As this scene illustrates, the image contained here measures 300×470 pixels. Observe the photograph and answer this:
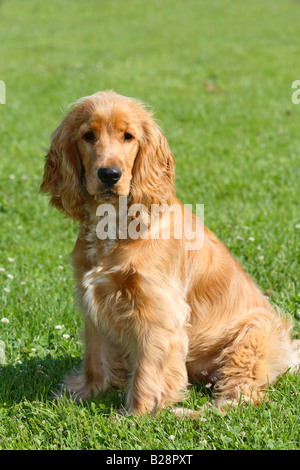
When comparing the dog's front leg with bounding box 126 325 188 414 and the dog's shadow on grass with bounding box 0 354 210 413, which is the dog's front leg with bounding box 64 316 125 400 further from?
the dog's front leg with bounding box 126 325 188 414

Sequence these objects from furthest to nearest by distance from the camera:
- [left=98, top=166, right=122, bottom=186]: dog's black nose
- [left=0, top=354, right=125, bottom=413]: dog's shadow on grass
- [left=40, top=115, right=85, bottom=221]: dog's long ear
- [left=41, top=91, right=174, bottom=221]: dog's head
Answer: [left=0, top=354, right=125, bottom=413]: dog's shadow on grass, [left=40, top=115, right=85, bottom=221]: dog's long ear, [left=41, top=91, right=174, bottom=221]: dog's head, [left=98, top=166, right=122, bottom=186]: dog's black nose

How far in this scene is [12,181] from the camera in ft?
23.6

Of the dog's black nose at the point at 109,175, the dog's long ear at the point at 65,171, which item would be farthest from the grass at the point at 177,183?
the dog's black nose at the point at 109,175

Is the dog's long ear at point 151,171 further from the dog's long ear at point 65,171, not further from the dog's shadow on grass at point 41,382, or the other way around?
the dog's shadow on grass at point 41,382

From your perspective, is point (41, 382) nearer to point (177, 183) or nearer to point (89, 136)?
point (89, 136)

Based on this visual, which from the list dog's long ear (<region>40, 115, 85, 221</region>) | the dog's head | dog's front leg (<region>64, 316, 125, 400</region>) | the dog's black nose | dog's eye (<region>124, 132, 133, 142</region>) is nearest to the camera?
the dog's black nose

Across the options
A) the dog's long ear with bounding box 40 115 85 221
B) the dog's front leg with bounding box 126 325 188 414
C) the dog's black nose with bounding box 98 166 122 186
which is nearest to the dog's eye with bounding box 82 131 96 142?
the dog's long ear with bounding box 40 115 85 221

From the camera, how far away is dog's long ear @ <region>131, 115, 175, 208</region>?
11.2 ft

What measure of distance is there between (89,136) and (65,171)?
0.96 ft

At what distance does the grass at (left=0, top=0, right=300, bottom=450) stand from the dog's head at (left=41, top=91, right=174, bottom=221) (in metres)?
1.21

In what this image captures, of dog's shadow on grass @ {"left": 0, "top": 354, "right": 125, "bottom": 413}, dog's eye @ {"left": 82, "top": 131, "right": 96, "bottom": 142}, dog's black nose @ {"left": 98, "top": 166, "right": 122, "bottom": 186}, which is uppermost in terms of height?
dog's eye @ {"left": 82, "top": 131, "right": 96, "bottom": 142}

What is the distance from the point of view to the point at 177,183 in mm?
7051

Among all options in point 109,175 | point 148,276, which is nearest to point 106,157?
point 109,175

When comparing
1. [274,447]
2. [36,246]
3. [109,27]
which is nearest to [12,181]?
[36,246]
